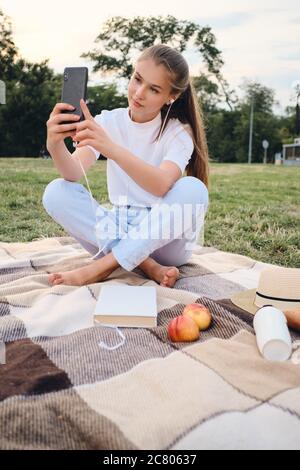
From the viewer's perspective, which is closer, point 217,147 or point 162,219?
point 162,219

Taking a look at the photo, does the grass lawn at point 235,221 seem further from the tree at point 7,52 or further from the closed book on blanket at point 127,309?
the tree at point 7,52

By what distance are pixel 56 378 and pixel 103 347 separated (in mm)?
212

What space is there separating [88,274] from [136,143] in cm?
65

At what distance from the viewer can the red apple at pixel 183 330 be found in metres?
1.43

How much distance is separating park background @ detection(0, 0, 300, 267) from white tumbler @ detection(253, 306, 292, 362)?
125 centimetres

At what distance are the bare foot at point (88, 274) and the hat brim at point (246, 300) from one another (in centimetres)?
49

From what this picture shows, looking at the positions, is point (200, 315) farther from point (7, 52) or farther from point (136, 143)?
point (7, 52)

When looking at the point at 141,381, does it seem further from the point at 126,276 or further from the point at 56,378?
the point at 126,276

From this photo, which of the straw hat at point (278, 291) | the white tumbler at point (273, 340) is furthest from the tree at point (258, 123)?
the white tumbler at point (273, 340)

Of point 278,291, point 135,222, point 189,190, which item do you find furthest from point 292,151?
point 278,291

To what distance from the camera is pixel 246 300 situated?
1.78 m

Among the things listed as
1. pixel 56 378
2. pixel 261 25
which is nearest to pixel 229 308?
pixel 56 378

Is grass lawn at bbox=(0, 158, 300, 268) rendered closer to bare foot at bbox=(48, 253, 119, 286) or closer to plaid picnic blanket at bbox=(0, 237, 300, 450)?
bare foot at bbox=(48, 253, 119, 286)

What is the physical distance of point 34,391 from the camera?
3.62ft
